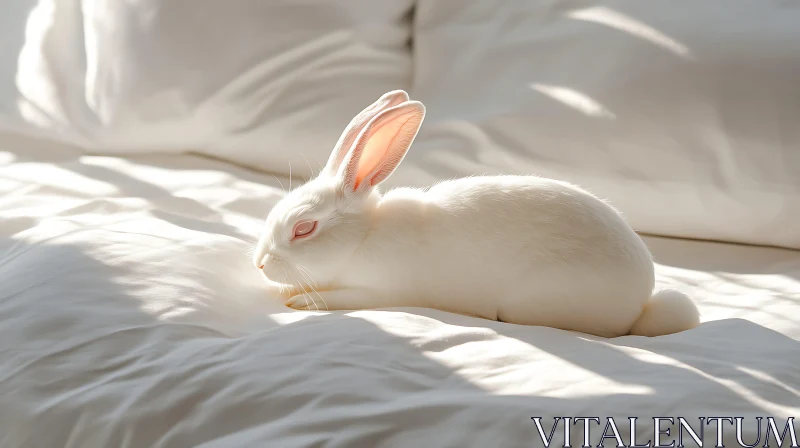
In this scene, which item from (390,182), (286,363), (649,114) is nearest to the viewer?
(286,363)

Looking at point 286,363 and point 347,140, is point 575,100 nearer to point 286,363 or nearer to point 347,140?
point 347,140

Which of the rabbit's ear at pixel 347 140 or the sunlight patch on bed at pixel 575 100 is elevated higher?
the sunlight patch on bed at pixel 575 100

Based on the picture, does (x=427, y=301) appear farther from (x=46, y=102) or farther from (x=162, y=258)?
(x=46, y=102)

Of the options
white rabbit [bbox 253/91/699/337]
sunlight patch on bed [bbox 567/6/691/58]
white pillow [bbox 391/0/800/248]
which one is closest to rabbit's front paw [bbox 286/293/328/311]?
white rabbit [bbox 253/91/699/337]

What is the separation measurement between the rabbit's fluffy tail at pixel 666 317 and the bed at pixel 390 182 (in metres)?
0.04

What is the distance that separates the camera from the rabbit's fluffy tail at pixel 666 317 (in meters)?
1.05

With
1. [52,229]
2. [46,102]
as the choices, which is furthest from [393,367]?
[46,102]

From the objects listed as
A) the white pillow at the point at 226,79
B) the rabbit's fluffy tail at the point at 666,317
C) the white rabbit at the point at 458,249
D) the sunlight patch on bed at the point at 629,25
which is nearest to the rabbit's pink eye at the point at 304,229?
the white rabbit at the point at 458,249

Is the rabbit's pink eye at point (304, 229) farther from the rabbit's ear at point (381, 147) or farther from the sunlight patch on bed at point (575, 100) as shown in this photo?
the sunlight patch on bed at point (575, 100)

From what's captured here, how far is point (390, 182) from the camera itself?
161cm

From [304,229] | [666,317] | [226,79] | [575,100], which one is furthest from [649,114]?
[226,79]

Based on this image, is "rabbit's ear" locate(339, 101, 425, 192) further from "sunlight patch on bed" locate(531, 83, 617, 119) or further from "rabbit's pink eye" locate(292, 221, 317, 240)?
"sunlight patch on bed" locate(531, 83, 617, 119)

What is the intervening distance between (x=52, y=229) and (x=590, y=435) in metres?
0.86

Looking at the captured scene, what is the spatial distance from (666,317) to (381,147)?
0.43m
